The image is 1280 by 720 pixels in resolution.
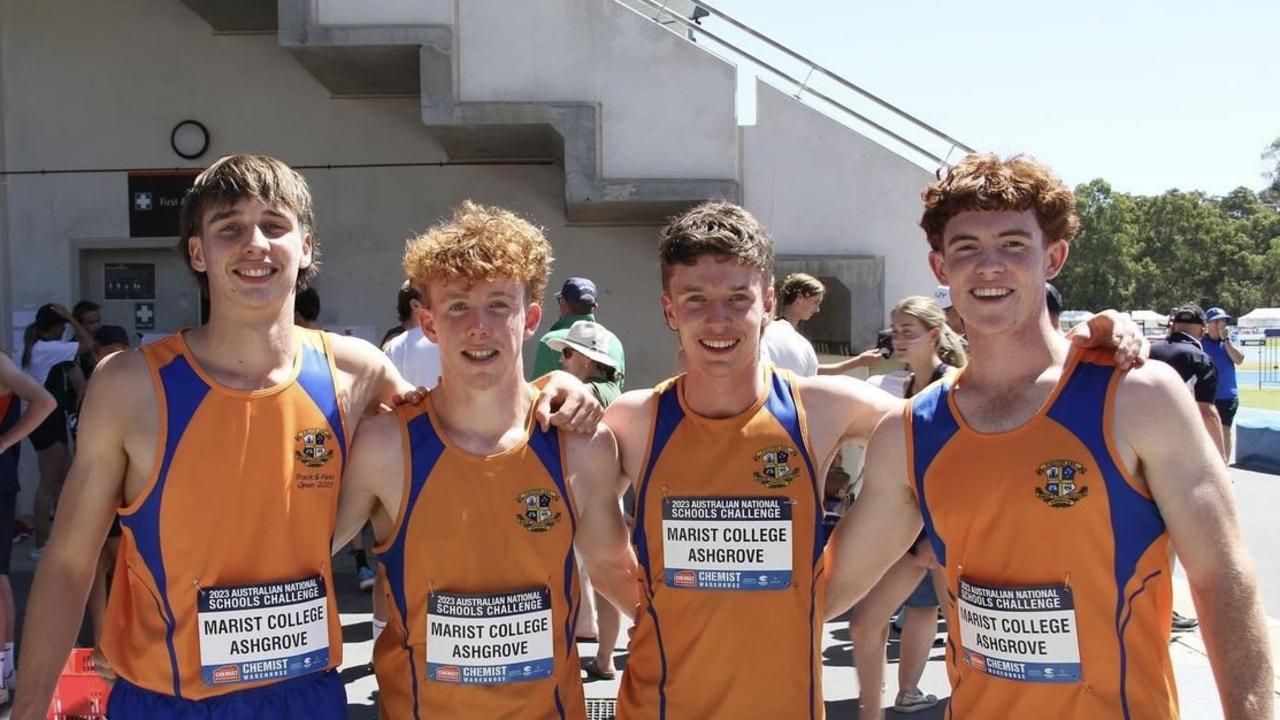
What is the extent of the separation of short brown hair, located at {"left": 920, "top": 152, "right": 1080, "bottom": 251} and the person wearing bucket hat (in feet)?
10.5

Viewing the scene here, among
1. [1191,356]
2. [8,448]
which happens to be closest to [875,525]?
[8,448]

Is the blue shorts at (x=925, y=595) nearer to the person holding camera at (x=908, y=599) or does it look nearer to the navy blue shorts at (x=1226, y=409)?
the person holding camera at (x=908, y=599)

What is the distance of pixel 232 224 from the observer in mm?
2695

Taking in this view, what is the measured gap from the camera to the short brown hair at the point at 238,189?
2693mm

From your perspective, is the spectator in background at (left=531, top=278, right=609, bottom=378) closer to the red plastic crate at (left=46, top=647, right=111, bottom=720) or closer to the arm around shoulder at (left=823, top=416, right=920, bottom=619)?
the red plastic crate at (left=46, top=647, right=111, bottom=720)

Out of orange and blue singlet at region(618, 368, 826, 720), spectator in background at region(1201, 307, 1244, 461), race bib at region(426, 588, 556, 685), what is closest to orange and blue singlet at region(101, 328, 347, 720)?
race bib at region(426, 588, 556, 685)

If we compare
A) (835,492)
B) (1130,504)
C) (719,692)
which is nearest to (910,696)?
(835,492)

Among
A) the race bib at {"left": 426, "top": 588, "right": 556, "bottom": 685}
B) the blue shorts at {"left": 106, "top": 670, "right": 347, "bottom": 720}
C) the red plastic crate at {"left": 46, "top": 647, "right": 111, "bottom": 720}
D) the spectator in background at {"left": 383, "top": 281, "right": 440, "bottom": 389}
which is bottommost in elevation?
the red plastic crate at {"left": 46, "top": 647, "right": 111, "bottom": 720}

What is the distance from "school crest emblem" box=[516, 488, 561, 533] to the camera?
2.67m

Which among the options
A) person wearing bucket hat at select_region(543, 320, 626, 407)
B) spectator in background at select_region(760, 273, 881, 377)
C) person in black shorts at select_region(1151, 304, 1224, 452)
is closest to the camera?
Answer: person wearing bucket hat at select_region(543, 320, 626, 407)

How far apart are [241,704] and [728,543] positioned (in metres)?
1.26

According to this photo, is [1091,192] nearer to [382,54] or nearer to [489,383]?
[382,54]

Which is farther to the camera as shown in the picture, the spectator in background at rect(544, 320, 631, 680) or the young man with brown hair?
the spectator in background at rect(544, 320, 631, 680)

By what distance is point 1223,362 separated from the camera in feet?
39.3
